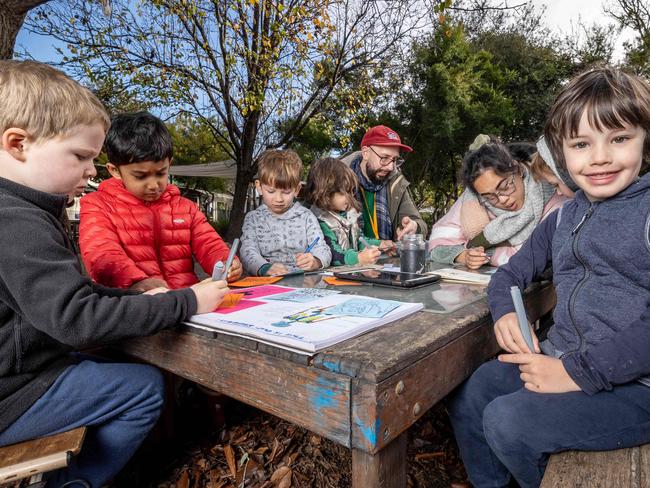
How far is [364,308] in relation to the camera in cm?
119

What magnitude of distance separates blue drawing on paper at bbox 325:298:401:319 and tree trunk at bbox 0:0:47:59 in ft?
13.5

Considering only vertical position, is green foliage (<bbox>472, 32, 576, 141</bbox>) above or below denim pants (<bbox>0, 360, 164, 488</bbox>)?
above

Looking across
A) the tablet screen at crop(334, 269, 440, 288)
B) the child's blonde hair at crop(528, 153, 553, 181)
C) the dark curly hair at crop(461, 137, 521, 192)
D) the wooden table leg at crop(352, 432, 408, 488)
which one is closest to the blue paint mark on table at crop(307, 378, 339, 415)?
the wooden table leg at crop(352, 432, 408, 488)

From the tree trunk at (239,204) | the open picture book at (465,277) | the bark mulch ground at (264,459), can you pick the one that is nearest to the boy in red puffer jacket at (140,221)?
the bark mulch ground at (264,459)

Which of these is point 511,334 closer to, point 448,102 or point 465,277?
point 465,277

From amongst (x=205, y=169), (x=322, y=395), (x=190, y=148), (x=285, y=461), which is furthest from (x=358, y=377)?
(x=190, y=148)

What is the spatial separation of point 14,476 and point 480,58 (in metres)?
14.0

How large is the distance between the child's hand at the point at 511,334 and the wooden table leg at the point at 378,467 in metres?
0.48

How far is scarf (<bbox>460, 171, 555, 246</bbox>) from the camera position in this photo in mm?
2291

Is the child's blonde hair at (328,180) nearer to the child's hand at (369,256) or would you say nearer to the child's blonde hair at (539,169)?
the child's hand at (369,256)

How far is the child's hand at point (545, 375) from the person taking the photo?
104 centimetres

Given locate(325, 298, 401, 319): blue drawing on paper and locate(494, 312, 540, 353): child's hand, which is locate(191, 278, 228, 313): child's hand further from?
locate(494, 312, 540, 353): child's hand

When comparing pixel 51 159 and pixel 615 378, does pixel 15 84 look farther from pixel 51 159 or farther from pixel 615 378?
pixel 615 378

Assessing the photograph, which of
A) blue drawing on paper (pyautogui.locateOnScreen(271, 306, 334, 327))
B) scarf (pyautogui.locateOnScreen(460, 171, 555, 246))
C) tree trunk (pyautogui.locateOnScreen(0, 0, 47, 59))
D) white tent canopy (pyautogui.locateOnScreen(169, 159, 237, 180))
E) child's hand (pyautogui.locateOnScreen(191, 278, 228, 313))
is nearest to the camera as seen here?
blue drawing on paper (pyautogui.locateOnScreen(271, 306, 334, 327))
